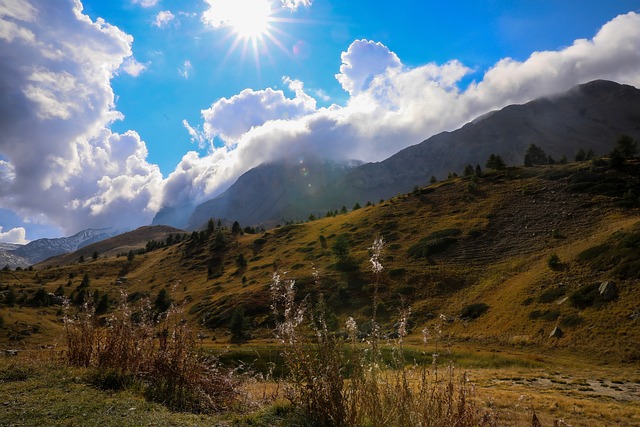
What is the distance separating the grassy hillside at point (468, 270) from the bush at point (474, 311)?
12 cm

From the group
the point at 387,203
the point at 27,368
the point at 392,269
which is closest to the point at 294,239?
the point at 387,203

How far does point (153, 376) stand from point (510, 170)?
309ft

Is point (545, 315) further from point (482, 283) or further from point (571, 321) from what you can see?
point (482, 283)

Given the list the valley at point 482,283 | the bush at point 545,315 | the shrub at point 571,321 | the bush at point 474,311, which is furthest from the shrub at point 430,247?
the shrub at point 571,321

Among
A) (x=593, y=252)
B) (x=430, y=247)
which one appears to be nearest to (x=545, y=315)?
(x=593, y=252)

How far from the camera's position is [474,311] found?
139 feet

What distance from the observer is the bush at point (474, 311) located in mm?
41719

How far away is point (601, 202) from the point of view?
2325 inches

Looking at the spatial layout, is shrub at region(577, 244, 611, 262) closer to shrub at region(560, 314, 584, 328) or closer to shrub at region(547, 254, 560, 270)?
shrub at region(547, 254, 560, 270)

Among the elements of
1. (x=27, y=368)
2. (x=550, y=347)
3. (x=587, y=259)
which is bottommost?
(x=550, y=347)

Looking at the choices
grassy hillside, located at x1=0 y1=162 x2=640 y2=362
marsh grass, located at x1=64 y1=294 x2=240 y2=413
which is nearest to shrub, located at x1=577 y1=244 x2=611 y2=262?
grassy hillside, located at x1=0 y1=162 x2=640 y2=362

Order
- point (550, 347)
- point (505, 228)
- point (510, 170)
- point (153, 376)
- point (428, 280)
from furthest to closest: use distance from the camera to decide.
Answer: point (510, 170), point (505, 228), point (428, 280), point (550, 347), point (153, 376)

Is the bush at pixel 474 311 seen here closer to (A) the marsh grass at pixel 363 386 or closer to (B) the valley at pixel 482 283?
(B) the valley at pixel 482 283

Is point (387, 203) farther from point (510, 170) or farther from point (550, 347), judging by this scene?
point (550, 347)
